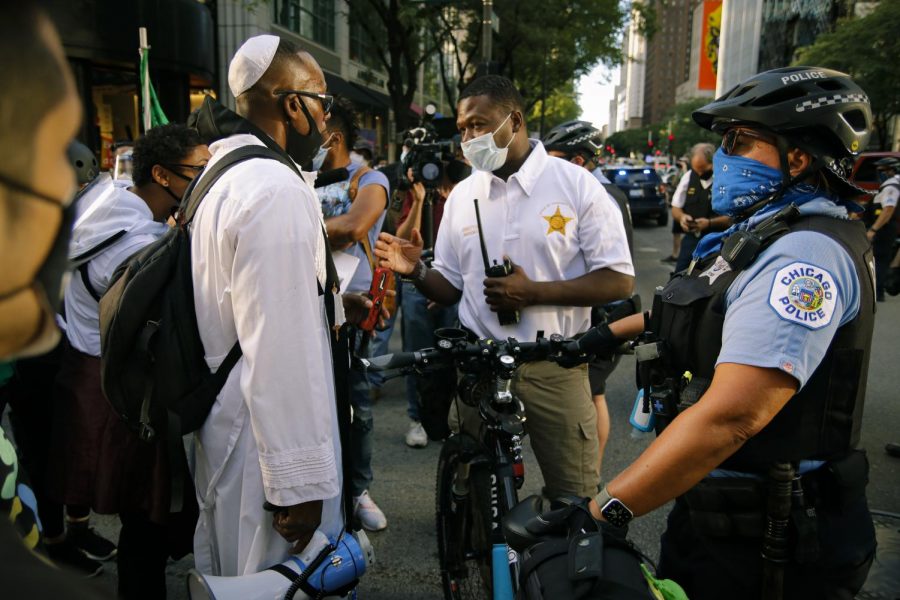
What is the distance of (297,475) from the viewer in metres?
1.75

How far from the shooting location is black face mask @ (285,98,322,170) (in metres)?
2.20

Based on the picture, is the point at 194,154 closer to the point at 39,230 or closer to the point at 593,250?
the point at 593,250

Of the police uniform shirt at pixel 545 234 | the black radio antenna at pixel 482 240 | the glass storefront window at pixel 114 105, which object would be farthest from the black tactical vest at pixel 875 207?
the glass storefront window at pixel 114 105

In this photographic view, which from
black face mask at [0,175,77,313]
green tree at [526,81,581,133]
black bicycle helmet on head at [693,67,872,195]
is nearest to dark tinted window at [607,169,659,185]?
green tree at [526,81,581,133]

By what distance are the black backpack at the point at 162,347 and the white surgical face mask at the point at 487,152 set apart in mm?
1205

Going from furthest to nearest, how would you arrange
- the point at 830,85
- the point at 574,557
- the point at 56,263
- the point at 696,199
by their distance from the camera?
1. the point at 696,199
2. the point at 830,85
3. the point at 574,557
4. the point at 56,263

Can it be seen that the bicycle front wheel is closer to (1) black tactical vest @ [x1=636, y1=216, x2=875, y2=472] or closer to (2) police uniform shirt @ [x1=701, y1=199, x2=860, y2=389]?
(1) black tactical vest @ [x1=636, y1=216, x2=875, y2=472]

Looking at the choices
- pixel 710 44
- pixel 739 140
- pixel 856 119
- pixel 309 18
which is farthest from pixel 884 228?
pixel 710 44

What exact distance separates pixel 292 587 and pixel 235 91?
1.52 meters

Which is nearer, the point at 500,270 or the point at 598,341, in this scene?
the point at 598,341

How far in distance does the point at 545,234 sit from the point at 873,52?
27713mm

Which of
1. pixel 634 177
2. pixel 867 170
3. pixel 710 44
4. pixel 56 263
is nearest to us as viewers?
pixel 56 263

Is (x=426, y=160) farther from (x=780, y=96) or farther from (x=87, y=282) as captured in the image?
(x=780, y=96)

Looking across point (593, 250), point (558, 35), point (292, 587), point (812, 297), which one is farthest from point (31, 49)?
point (558, 35)
